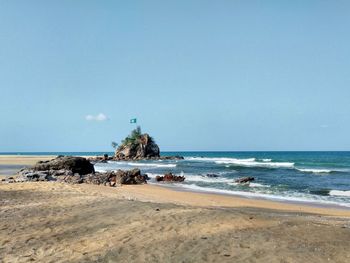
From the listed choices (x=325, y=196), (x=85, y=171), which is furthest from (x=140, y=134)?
(x=325, y=196)

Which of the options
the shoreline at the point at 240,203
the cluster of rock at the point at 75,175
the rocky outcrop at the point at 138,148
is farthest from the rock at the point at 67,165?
the rocky outcrop at the point at 138,148

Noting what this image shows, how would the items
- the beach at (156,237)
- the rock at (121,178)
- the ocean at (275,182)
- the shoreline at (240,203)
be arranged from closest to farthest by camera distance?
the beach at (156,237), the shoreline at (240,203), the ocean at (275,182), the rock at (121,178)

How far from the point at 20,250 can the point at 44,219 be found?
3188mm

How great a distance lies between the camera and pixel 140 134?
116438 millimetres

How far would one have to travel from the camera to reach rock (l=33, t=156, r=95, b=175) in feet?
107

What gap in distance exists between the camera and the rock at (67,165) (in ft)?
107

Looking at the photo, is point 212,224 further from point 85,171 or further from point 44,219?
point 85,171

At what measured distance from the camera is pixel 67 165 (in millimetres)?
33500

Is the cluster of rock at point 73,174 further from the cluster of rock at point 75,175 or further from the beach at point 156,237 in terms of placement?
the beach at point 156,237

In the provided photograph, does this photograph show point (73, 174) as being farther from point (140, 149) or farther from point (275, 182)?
point (140, 149)

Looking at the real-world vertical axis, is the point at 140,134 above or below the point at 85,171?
above

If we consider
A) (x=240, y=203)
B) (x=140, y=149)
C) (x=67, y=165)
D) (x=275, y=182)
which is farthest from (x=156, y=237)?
(x=140, y=149)

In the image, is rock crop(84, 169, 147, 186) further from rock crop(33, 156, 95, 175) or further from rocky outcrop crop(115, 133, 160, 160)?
rocky outcrop crop(115, 133, 160, 160)

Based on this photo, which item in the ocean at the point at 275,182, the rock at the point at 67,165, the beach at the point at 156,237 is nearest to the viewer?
the beach at the point at 156,237
